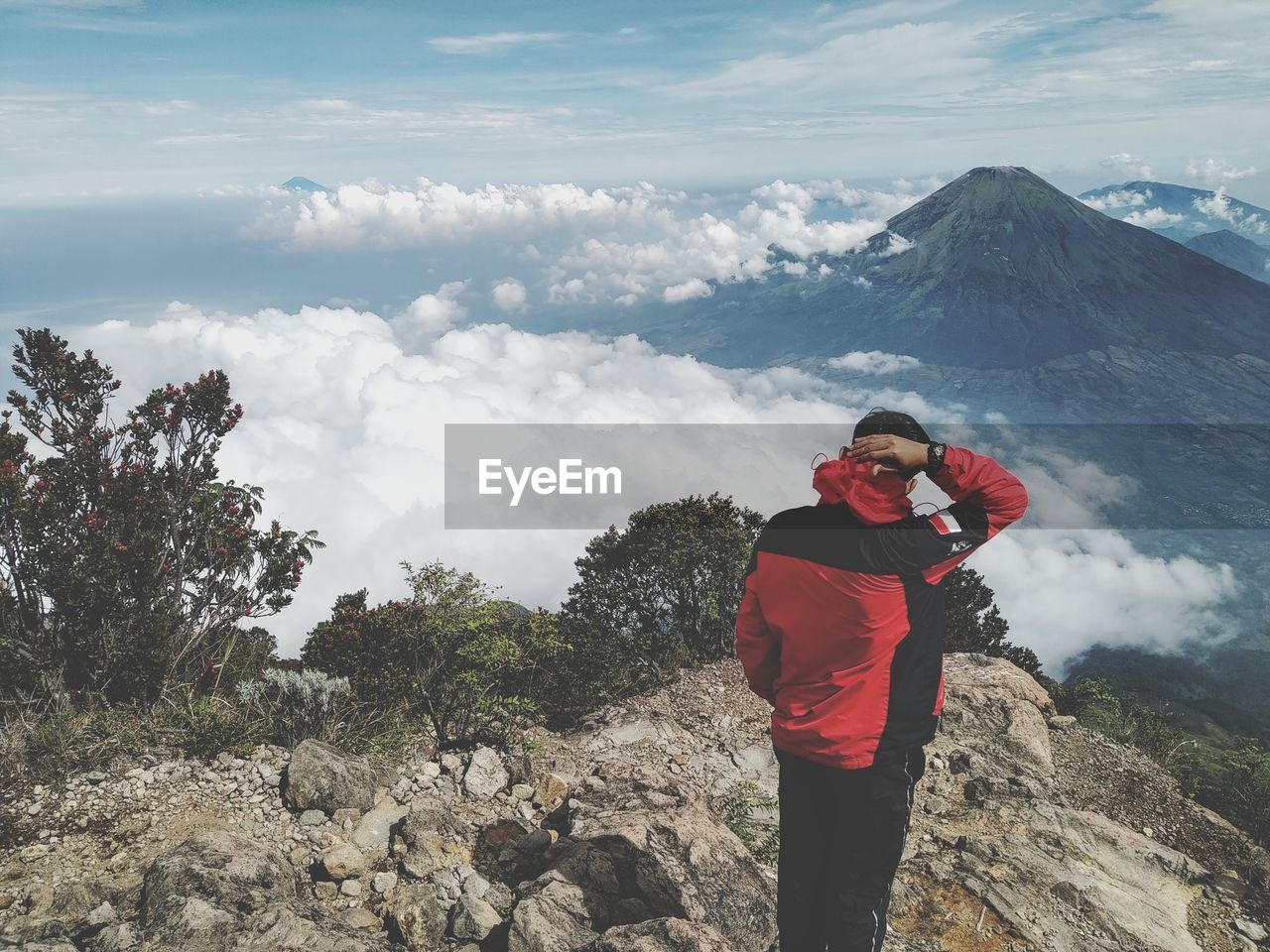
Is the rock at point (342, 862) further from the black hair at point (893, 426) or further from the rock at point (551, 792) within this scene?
the black hair at point (893, 426)

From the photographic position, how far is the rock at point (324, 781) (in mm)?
5863

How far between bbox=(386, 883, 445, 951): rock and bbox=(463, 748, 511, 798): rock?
5.31 ft

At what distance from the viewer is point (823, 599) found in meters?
3.41

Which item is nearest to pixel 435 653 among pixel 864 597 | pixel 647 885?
pixel 647 885

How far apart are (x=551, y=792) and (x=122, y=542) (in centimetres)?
481

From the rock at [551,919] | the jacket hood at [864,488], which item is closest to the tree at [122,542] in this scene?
the rock at [551,919]

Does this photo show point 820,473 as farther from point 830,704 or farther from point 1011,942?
point 1011,942

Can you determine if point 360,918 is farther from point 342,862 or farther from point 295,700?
point 295,700

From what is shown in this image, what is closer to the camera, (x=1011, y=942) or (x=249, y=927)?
(x=249, y=927)

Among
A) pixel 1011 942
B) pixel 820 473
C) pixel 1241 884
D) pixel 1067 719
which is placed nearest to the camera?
pixel 820 473

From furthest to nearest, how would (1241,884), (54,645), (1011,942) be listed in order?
(54,645) < (1241,884) < (1011,942)

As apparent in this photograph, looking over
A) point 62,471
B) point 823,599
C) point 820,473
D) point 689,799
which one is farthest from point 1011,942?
point 62,471

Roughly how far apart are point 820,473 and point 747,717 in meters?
6.69

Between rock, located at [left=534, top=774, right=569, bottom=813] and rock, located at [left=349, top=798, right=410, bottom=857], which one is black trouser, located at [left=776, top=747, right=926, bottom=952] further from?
rock, located at [left=349, top=798, right=410, bottom=857]
